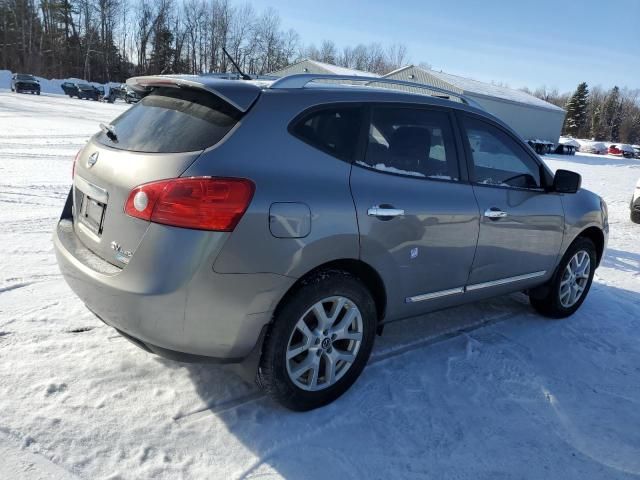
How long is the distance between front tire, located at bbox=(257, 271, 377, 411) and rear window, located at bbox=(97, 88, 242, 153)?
36.0 inches

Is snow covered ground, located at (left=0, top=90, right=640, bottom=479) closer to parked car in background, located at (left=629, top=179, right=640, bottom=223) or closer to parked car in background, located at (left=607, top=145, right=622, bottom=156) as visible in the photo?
parked car in background, located at (left=629, top=179, right=640, bottom=223)

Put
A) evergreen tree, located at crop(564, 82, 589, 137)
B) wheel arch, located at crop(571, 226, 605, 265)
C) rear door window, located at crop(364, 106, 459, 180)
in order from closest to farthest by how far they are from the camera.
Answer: rear door window, located at crop(364, 106, 459, 180) < wheel arch, located at crop(571, 226, 605, 265) < evergreen tree, located at crop(564, 82, 589, 137)

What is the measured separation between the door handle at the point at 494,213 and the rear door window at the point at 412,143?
0.35 metres

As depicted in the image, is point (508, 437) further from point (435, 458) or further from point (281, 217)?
point (281, 217)

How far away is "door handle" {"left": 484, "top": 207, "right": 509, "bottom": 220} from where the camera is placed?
3.59m

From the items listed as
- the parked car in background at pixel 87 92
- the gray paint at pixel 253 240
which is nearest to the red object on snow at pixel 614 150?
the parked car in background at pixel 87 92

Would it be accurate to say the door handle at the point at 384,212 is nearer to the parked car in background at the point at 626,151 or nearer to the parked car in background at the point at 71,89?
the parked car in background at the point at 71,89

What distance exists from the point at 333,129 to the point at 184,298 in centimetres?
123

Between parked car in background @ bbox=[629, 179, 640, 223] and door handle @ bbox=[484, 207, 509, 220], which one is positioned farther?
parked car in background @ bbox=[629, 179, 640, 223]

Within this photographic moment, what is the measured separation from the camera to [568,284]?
15.4 feet

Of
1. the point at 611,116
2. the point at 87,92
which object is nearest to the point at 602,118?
the point at 611,116

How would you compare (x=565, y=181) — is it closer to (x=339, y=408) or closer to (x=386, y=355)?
(x=386, y=355)

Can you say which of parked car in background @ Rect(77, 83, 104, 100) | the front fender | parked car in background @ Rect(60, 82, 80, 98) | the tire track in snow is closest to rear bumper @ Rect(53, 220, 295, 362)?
the tire track in snow

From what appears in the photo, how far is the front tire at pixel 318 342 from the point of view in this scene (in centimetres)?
268
